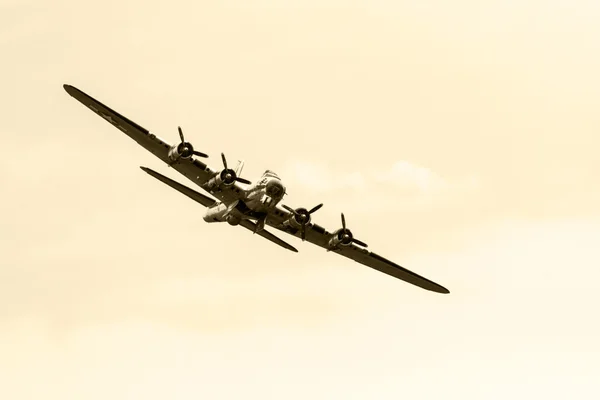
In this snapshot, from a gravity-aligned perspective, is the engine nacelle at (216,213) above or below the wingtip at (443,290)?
below

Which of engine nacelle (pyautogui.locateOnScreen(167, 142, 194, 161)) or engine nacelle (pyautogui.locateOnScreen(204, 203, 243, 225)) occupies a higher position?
engine nacelle (pyautogui.locateOnScreen(167, 142, 194, 161))

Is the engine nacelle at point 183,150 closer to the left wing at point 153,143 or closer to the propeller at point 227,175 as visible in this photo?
the left wing at point 153,143

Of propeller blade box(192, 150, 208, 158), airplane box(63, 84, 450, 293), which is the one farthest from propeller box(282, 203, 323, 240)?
propeller blade box(192, 150, 208, 158)

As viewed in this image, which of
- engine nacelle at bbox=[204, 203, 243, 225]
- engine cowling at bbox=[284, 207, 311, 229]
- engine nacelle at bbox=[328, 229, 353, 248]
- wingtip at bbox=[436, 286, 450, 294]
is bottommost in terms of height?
engine nacelle at bbox=[204, 203, 243, 225]

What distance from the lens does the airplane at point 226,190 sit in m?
59.5

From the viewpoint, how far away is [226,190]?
200 feet

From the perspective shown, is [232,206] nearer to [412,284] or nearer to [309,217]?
[309,217]

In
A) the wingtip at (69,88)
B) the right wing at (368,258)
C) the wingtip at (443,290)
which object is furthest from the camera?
the wingtip at (443,290)

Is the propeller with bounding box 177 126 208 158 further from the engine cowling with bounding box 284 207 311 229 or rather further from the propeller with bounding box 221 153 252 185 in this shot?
the engine cowling with bounding box 284 207 311 229

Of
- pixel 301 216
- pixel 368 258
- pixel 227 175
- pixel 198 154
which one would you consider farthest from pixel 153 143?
pixel 368 258

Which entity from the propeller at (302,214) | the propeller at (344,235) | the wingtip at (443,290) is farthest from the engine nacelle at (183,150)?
the wingtip at (443,290)

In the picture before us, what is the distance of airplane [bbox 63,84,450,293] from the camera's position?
2343 inches

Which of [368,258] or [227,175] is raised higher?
[368,258]

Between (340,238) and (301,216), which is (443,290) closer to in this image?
(340,238)
